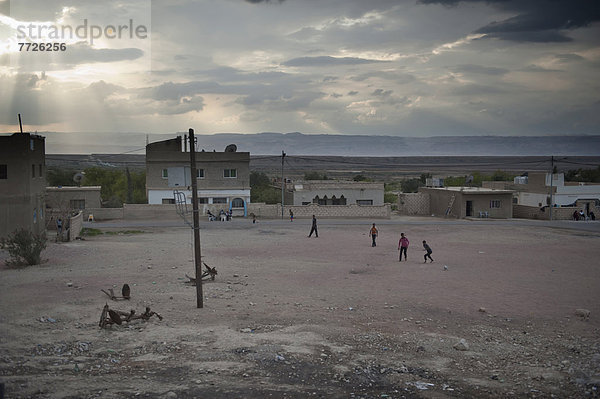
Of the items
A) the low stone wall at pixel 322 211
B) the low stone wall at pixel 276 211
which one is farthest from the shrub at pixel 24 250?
the low stone wall at pixel 322 211

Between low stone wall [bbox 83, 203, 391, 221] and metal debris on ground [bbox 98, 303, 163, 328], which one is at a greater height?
low stone wall [bbox 83, 203, 391, 221]

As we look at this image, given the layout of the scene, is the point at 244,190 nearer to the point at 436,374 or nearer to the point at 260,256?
the point at 260,256

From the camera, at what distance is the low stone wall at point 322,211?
4716cm

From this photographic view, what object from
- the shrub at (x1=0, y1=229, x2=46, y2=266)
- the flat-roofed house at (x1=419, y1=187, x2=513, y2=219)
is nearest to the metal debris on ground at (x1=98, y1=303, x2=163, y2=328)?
the shrub at (x1=0, y1=229, x2=46, y2=266)

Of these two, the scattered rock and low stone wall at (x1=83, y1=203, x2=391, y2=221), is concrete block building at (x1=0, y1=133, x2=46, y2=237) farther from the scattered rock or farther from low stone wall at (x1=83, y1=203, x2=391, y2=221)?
the scattered rock

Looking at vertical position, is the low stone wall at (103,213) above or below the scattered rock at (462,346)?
above

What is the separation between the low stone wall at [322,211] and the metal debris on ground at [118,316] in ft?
106

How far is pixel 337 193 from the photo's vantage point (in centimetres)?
5278

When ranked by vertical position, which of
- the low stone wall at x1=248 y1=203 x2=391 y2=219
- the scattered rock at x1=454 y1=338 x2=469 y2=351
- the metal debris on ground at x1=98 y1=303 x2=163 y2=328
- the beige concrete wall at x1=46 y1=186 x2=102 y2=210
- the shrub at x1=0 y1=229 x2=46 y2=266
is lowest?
the scattered rock at x1=454 y1=338 x2=469 y2=351

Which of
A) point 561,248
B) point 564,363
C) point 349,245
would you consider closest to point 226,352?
point 564,363

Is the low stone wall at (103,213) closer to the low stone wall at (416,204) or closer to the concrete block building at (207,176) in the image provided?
the concrete block building at (207,176)

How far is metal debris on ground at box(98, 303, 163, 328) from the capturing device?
45.3 ft

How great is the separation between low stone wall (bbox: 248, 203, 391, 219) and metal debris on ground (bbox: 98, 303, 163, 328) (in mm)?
32439

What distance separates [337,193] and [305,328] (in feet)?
128
